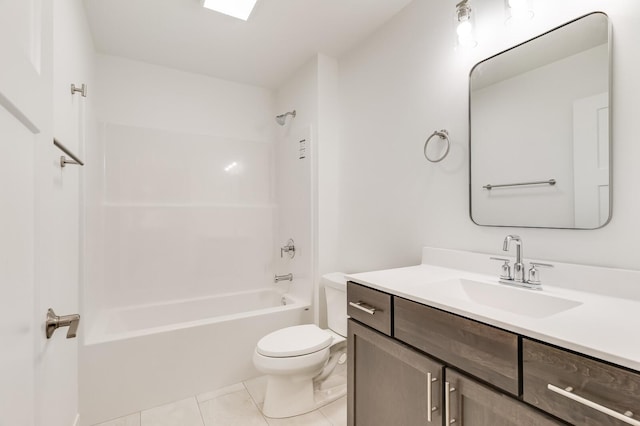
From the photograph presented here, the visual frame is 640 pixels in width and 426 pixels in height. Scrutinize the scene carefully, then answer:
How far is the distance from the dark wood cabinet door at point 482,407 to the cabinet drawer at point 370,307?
293 millimetres

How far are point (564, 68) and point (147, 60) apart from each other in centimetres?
284

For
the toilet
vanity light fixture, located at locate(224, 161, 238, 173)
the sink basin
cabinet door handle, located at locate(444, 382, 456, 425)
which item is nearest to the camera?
cabinet door handle, located at locate(444, 382, 456, 425)

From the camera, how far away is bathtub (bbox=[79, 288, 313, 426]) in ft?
5.81

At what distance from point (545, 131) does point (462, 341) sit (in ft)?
3.05

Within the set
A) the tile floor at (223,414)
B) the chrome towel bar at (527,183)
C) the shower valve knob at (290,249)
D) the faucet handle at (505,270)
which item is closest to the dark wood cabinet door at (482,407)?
the faucet handle at (505,270)

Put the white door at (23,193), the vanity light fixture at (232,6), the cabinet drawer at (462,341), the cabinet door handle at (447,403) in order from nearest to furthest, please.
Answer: the white door at (23,193) < the cabinet drawer at (462,341) < the cabinet door handle at (447,403) < the vanity light fixture at (232,6)

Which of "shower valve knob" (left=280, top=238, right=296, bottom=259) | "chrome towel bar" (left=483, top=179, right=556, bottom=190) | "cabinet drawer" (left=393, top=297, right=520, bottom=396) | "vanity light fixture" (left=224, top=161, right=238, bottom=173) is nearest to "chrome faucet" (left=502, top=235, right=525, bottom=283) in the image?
"chrome towel bar" (left=483, top=179, right=556, bottom=190)

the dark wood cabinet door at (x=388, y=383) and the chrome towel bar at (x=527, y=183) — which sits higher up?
the chrome towel bar at (x=527, y=183)

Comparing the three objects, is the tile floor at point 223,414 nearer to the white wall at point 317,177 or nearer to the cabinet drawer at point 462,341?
the white wall at point 317,177

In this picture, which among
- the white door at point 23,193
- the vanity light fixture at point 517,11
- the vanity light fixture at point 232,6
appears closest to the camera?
the white door at point 23,193

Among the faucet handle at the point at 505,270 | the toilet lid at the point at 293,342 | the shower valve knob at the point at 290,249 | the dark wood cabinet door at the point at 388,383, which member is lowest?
the toilet lid at the point at 293,342

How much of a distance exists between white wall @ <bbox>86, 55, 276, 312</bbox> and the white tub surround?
1.88m

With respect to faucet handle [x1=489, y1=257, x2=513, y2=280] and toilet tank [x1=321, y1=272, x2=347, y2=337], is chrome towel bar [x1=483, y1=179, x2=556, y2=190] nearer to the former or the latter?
faucet handle [x1=489, y1=257, x2=513, y2=280]

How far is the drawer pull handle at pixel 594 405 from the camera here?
60cm
